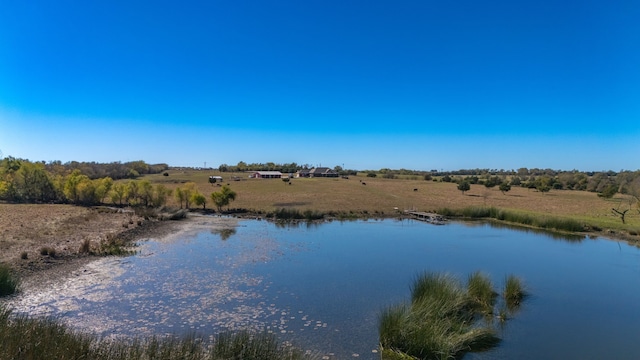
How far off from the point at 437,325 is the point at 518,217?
3619 centimetres

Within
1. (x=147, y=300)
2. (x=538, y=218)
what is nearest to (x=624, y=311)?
(x=147, y=300)

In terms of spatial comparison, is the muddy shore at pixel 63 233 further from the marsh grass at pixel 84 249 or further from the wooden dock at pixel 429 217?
the wooden dock at pixel 429 217

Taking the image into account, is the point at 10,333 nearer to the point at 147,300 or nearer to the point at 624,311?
the point at 147,300

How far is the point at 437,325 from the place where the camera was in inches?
443

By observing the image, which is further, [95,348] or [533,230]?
[533,230]

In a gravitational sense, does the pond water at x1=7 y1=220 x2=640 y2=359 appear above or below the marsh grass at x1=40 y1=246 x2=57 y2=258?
below

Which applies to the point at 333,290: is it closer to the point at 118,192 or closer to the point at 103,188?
the point at 118,192

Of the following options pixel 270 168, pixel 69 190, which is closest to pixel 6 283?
pixel 69 190

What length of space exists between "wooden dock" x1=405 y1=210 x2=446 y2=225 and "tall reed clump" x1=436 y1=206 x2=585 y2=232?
2.97 metres

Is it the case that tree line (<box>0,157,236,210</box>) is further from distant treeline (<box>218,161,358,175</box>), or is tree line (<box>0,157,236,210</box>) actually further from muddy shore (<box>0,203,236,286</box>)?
distant treeline (<box>218,161,358,175</box>)

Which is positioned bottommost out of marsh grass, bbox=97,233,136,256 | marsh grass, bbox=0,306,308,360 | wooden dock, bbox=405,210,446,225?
wooden dock, bbox=405,210,446,225

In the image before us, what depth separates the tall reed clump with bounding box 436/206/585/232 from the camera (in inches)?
1455

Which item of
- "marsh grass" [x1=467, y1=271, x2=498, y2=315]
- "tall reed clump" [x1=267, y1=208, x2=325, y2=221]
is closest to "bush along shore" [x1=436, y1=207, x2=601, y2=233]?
"tall reed clump" [x1=267, y1=208, x2=325, y2=221]

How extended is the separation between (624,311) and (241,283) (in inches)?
636
